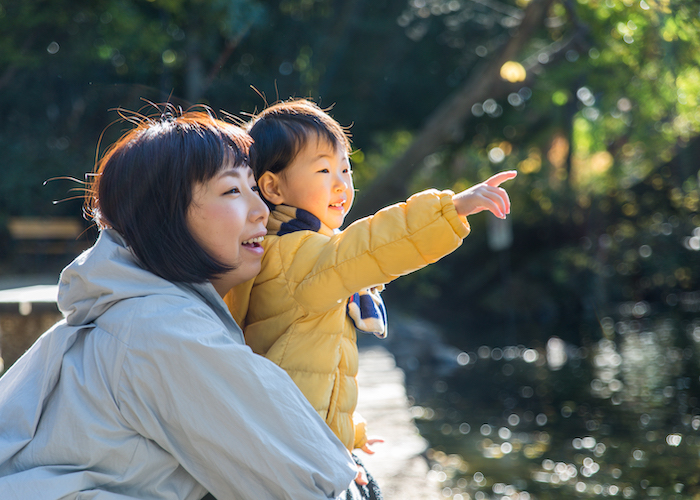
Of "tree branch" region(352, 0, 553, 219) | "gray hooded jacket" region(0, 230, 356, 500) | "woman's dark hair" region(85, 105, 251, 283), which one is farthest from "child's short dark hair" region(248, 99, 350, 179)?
"tree branch" region(352, 0, 553, 219)

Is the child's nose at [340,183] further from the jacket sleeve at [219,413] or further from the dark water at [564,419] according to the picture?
the dark water at [564,419]

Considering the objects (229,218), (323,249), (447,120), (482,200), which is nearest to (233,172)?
(229,218)

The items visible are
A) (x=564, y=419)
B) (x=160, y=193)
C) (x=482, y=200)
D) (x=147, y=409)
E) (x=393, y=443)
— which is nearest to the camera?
(x=147, y=409)

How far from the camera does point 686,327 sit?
37.6ft

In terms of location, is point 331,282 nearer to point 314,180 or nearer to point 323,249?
point 323,249

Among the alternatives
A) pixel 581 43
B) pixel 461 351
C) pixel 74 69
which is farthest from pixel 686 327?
pixel 74 69

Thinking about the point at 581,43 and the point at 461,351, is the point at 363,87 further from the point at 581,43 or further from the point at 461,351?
the point at 461,351

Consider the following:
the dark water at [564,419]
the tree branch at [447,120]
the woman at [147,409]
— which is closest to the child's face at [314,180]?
the woman at [147,409]

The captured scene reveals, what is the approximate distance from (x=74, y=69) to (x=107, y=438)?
1032cm

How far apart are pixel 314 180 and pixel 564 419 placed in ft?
19.2

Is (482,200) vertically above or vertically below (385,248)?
above

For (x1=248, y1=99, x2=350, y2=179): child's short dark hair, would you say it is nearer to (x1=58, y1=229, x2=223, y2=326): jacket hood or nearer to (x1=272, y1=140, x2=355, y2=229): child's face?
(x1=272, y1=140, x2=355, y2=229): child's face

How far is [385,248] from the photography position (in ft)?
4.67

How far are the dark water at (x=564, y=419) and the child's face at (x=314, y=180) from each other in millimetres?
3423
